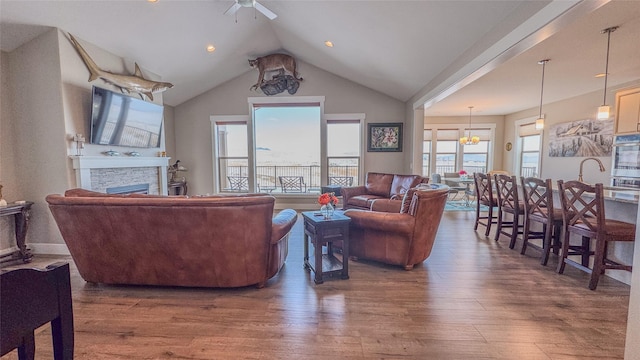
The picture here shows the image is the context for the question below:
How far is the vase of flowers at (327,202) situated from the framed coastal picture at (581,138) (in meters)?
5.58

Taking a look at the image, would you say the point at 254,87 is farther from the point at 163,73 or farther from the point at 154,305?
the point at 154,305

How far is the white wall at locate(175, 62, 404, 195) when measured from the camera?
20.9 ft

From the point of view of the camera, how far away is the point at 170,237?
7.75 ft

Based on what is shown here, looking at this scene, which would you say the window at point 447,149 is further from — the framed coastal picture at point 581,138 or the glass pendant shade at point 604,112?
the glass pendant shade at point 604,112

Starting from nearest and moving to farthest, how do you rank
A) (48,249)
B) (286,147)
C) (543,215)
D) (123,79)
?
(543,215) → (48,249) → (123,79) → (286,147)

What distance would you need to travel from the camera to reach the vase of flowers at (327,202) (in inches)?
108

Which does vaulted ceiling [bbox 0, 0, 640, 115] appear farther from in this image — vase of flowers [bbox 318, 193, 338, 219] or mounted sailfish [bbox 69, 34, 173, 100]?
vase of flowers [bbox 318, 193, 338, 219]

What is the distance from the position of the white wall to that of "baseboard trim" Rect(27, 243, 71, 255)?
3356 millimetres

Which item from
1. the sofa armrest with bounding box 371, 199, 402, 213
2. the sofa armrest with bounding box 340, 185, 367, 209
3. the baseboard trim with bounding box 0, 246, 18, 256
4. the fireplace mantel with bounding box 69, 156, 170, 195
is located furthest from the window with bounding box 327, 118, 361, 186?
the baseboard trim with bounding box 0, 246, 18, 256

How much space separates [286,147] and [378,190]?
3.54 metres

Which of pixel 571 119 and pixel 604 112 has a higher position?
pixel 571 119

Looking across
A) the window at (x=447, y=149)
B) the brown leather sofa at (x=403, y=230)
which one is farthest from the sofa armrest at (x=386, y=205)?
the window at (x=447, y=149)

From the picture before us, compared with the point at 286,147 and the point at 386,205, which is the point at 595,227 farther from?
the point at 286,147

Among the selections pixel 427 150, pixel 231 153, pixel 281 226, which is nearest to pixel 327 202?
pixel 281 226
